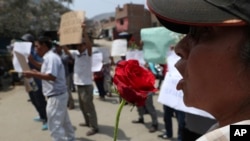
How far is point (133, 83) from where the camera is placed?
3.56 ft

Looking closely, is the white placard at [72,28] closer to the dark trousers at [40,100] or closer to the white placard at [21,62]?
the white placard at [21,62]

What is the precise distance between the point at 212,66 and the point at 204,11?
13 centimetres

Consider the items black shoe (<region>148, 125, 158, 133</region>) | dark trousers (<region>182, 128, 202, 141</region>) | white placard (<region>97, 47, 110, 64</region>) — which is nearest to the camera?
dark trousers (<region>182, 128, 202, 141</region>)

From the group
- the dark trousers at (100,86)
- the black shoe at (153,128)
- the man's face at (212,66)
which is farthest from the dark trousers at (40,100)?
the man's face at (212,66)

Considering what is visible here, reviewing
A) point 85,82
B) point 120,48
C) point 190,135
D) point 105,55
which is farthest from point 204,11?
point 105,55

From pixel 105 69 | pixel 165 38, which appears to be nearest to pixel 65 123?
pixel 165 38

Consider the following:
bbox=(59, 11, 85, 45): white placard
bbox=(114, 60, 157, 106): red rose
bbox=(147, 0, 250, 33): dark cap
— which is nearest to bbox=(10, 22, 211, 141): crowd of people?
bbox=(59, 11, 85, 45): white placard

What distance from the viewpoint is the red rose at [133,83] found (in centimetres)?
106

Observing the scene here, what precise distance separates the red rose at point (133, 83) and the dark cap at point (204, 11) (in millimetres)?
378

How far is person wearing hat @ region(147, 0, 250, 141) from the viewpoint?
0.64 m

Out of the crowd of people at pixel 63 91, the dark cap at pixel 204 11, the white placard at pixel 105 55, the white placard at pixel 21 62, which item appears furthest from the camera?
the white placard at pixel 105 55

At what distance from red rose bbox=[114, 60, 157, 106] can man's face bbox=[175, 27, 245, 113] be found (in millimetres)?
293

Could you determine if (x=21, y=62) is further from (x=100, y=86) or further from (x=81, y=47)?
(x=100, y=86)

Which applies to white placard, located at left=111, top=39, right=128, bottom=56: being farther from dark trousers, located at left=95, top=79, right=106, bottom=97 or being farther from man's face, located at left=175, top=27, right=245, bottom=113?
man's face, located at left=175, top=27, right=245, bottom=113
